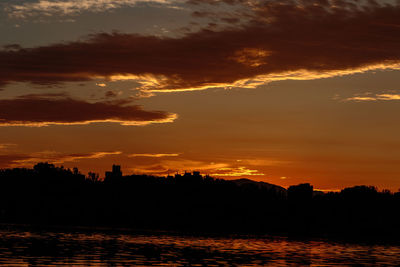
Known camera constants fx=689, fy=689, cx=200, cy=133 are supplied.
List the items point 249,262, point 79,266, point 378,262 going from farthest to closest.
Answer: point 378,262
point 249,262
point 79,266

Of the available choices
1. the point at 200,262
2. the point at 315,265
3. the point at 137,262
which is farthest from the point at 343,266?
the point at 137,262

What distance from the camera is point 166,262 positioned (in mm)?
107062

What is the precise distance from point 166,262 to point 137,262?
459cm

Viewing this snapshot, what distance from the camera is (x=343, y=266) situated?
112m

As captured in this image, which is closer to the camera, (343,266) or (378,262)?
(343,266)

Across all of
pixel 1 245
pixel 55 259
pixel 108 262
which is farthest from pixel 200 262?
pixel 1 245

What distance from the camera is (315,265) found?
11225cm

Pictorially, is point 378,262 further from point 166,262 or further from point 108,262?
point 108,262

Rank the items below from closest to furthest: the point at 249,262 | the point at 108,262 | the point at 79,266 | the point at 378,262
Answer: the point at 79,266 → the point at 108,262 → the point at 249,262 → the point at 378,262

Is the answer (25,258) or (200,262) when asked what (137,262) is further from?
(25,258)

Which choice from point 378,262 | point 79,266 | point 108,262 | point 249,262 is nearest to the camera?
point 79,266

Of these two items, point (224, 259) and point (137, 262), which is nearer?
point (137, 262)

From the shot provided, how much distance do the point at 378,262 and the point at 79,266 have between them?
58.5 metres

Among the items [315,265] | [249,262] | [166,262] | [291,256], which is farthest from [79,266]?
[291,256]
